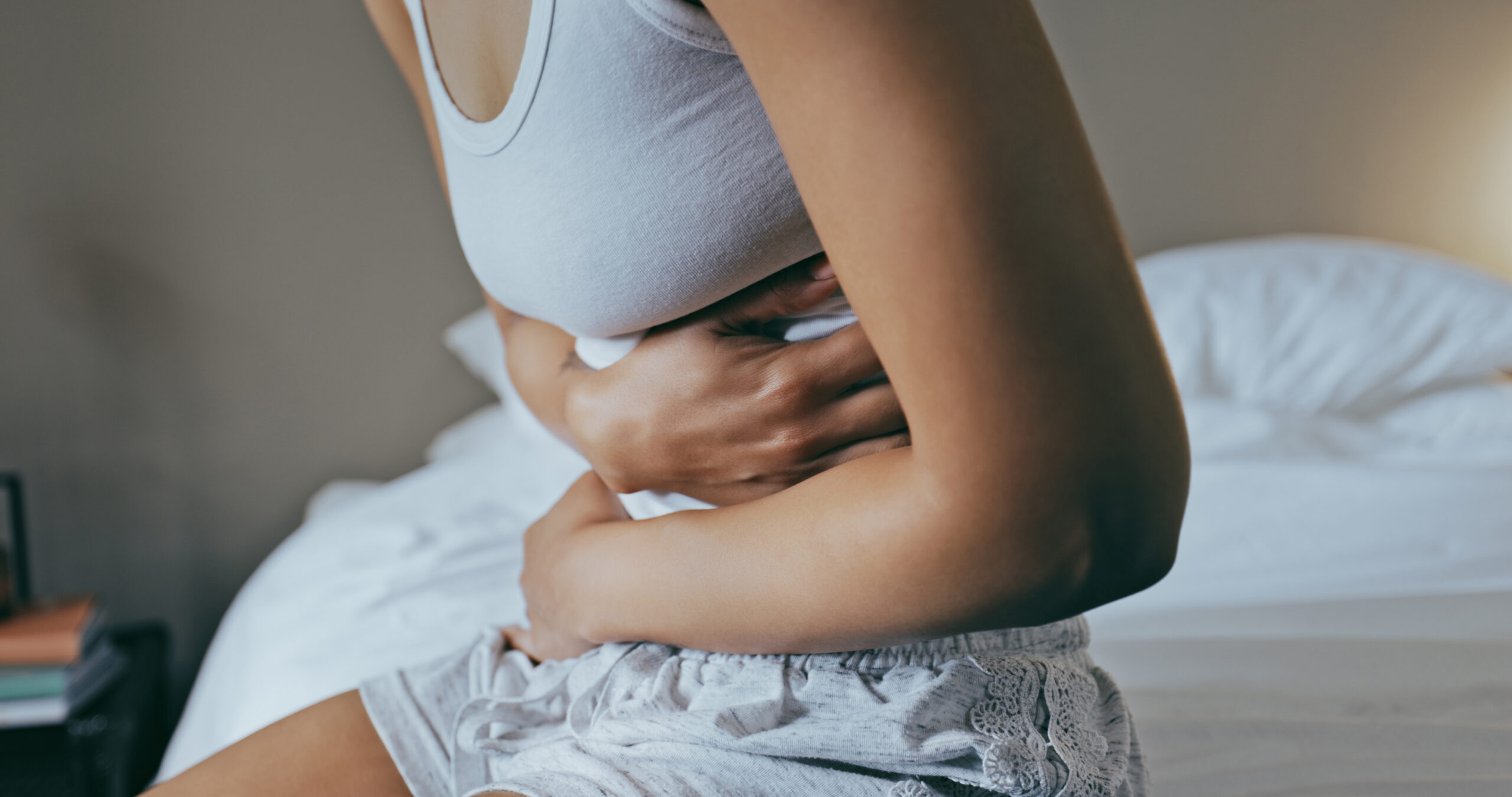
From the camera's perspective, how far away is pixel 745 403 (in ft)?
1.60

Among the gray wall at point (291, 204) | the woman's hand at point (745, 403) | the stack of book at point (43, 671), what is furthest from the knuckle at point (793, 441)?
the gray wall at point (291, 204)

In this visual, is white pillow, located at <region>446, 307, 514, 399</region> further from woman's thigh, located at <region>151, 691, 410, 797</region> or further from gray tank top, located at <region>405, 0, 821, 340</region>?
gray tank top, located at <region>405, 0, 821, 340</region>

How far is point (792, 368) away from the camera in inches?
18.8

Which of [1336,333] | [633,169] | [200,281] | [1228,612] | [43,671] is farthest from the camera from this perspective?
[200,281]

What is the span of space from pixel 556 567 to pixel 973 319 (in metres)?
0.36

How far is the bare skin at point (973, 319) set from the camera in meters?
0.29

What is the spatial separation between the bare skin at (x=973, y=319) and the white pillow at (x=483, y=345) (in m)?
1.43

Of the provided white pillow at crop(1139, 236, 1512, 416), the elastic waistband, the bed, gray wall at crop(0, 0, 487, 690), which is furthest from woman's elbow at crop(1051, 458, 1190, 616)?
gray wall at crop(0, 0, 487, 690)

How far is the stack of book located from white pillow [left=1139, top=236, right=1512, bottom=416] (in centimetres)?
166

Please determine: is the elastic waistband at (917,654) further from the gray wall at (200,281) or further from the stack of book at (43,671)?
the gray wall at (200,281)

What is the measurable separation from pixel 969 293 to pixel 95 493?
1846 millimetres

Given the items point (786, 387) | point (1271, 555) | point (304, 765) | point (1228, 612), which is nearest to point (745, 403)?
point (786, 387)

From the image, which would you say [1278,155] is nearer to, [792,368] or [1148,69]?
[1148,69]

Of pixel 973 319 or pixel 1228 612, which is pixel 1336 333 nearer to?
pixel 1228 612
